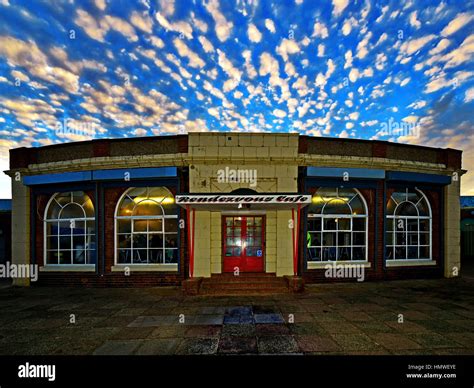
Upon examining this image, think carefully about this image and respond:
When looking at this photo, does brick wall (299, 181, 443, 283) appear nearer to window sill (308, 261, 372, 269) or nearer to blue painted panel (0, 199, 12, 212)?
window sill (308, 261, 372, 269)

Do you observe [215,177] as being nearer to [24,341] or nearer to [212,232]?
[212,232]

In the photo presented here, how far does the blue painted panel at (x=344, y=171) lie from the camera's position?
31.6ft

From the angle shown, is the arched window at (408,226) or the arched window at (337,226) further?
the arched window at (408,226)

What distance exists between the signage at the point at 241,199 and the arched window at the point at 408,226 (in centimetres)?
562

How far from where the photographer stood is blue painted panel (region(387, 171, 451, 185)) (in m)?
10.2

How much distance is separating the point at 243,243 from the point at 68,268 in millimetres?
7513

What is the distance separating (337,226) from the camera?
10.2 metres

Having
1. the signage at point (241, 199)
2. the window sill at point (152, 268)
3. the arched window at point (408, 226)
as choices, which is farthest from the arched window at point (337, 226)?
the window sill at point (152, 268)

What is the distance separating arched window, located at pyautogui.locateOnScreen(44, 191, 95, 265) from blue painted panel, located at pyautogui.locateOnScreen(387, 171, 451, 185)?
13303mm

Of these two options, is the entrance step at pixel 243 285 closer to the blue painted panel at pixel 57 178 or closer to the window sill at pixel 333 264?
the window sill at pixel 333 264

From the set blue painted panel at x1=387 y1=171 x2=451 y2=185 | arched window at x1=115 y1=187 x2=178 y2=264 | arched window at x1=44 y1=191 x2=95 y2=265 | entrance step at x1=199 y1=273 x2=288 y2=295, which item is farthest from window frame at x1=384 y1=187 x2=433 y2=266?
arched window at x1=44 y1=191 x2=95 y2=265

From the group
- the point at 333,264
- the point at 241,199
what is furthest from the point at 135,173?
the point at 333,264

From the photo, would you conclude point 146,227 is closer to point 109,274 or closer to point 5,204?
point 109,274
